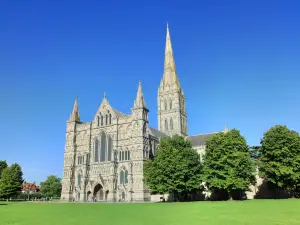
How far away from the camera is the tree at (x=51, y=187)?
10169 centimetres

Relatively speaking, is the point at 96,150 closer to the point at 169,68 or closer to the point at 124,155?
the point at 124,155

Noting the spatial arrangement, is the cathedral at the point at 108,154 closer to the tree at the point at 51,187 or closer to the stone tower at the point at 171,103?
the stone tower at the point at 171,103

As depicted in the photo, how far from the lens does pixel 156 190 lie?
52.8 m

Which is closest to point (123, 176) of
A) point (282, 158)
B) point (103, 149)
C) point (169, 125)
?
point (103, 149)

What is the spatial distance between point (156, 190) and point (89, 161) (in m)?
25.1

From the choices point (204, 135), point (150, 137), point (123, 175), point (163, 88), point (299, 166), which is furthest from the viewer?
point (163, 88)

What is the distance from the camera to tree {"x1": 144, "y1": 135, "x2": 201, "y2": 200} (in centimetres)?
5062

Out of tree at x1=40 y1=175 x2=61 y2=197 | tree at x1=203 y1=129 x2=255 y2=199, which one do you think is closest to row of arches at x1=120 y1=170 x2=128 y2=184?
tree at x1=203 y1=129 x2=255 y2=199

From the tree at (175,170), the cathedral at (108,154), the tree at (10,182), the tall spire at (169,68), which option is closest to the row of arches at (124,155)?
the cathedral at (108,154)

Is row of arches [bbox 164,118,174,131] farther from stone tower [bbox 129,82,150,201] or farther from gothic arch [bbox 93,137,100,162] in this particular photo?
gothic arch [bbox 93,137,100,162]

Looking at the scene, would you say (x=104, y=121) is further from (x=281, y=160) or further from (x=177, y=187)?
(x=281, y=160)

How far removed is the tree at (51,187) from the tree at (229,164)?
69.6m

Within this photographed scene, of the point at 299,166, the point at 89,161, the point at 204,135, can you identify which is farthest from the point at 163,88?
the point at 299,166

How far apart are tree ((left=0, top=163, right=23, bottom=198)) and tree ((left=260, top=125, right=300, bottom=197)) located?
217ft
